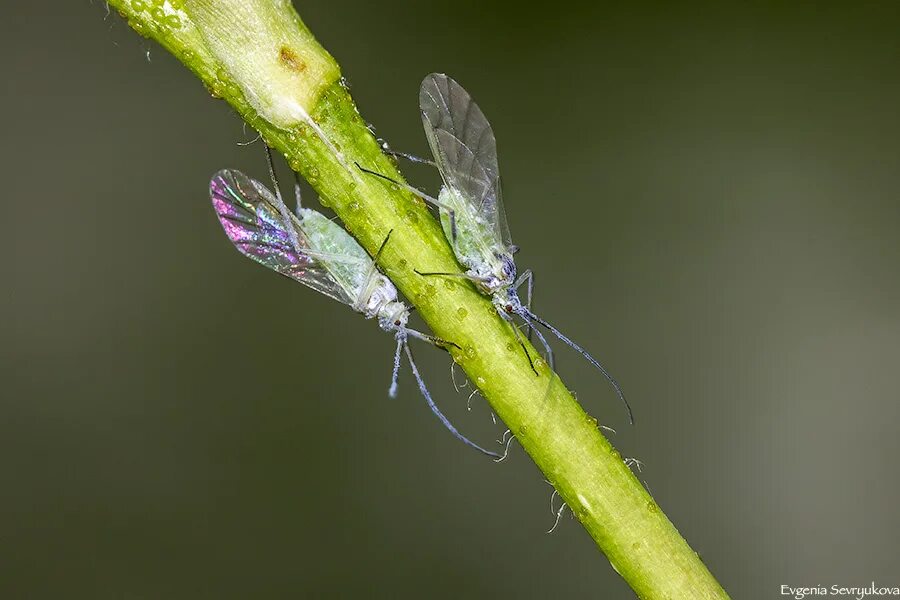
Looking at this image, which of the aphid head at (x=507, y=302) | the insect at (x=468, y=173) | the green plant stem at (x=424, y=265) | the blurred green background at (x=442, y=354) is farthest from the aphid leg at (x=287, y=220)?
the blurred green background at (x=442, y=354)

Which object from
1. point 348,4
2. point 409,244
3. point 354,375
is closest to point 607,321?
point 354,375

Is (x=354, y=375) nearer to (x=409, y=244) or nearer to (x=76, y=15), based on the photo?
(x=76, y=15)

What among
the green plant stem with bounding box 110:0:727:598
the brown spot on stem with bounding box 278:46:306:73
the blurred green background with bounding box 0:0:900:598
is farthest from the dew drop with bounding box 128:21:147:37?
the blurred green background with bounding box 0:0:900:598

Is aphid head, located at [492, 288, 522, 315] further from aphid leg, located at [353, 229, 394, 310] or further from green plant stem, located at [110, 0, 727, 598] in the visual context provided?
aphid leg, located at [353, 229, 394, 310]

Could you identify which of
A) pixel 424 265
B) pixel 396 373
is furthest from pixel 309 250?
pixel 424 265

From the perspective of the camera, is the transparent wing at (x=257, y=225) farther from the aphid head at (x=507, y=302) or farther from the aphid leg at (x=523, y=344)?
the aphid leg at (x=523, y=344)
